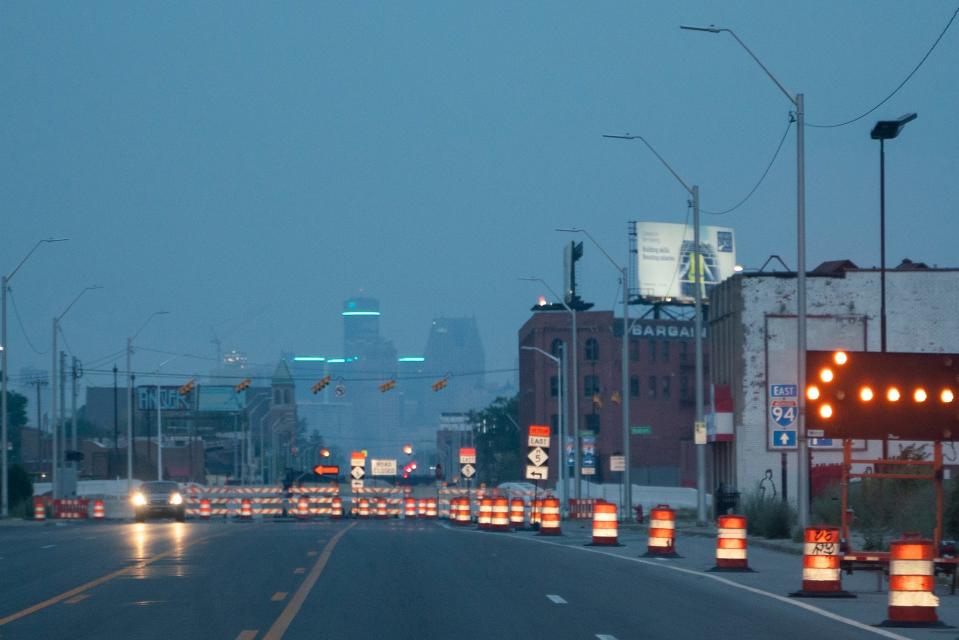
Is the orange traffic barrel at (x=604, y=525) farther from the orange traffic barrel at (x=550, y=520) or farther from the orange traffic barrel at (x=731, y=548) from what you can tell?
the orange traffic barrel at (x=731, y=548)

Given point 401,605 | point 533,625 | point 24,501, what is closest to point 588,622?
point 533,625

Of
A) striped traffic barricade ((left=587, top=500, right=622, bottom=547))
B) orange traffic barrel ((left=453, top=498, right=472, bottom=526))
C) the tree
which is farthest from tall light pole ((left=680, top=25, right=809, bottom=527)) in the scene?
the tree

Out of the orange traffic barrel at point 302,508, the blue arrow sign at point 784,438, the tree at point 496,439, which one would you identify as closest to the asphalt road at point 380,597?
the blue arrow sign at point 784,438

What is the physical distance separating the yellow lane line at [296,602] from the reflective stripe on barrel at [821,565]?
6.09 meters

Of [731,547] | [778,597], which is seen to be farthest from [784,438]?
[778,597]

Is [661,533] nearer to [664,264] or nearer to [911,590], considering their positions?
[911,590]

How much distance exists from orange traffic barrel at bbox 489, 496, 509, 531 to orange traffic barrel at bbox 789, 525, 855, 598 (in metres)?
21.7

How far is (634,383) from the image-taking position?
115m

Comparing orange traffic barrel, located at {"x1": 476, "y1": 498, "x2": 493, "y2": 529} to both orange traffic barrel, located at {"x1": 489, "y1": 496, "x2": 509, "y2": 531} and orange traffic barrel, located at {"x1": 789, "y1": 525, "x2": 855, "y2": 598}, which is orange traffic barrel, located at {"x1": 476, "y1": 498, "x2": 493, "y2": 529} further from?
orange traffic barrel, located at {"x1": 789, "y1": 525, "x2": 855, "y2": 598}

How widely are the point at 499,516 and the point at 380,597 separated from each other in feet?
72.6

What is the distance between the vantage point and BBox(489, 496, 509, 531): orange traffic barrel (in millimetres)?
39219

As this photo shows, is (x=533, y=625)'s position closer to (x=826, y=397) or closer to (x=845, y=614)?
(x=845, y=614)

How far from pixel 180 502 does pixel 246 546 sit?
2548 cm

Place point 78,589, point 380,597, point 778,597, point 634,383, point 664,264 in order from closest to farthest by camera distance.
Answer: point 380,597 < point 778,597 < point 78,589 < point 664,264 < point 634,383
